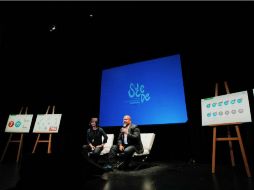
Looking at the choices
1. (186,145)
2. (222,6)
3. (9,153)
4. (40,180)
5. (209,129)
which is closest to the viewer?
(40,180)

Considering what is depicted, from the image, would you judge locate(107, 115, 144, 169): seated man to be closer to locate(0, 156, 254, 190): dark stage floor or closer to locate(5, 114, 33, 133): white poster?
locate(0, 156, 254, 190): dark stage floor

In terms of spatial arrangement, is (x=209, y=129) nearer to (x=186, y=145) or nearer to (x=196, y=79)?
(x=186, y=145)

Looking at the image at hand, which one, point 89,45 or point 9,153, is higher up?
point 89,45

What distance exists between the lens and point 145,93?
18.0ft

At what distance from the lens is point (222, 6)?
4383 millimetres

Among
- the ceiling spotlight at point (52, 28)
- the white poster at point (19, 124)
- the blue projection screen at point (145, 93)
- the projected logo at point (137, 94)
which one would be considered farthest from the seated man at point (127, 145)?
the ceiling spotlight at point (52, 28)

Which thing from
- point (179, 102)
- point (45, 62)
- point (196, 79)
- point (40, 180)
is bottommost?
point (40, 180)

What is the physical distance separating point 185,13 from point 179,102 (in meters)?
1.91

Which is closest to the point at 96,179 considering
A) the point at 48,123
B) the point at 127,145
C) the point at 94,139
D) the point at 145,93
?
the point at 127,145

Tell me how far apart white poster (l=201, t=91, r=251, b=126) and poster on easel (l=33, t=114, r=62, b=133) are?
11.9 feet

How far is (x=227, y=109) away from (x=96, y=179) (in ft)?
7.33

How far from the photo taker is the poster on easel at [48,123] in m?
5.75

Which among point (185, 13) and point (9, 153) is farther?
point (9, 153)

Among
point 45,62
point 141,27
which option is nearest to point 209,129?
point 141,27
